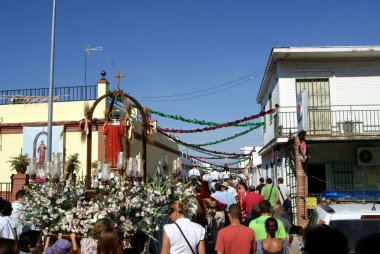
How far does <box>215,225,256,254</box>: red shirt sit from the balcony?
40.9 feet

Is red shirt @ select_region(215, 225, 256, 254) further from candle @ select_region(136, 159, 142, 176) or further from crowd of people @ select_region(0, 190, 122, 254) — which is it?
candle @ select_region(136, 159, 142, 176)

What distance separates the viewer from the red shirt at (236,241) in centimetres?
609

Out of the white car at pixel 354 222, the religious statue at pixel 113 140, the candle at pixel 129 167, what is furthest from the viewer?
the religious statue at pixel 113 140

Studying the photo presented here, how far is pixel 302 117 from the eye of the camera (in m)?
15.8

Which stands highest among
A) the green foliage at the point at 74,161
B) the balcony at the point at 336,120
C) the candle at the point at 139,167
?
the balcony at the point at 336,120

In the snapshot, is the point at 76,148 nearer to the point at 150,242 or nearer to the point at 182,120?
the point at 182,120

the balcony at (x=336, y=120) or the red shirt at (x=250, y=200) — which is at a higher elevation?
the balcony at (x=336, y=120)

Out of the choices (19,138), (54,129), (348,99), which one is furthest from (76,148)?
(348,99)

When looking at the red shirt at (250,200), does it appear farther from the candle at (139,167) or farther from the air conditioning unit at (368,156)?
the air conditioning unit at (368,156)

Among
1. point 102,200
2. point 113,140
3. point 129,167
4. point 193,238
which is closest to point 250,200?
point 113,140

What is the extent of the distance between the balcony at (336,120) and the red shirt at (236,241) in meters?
12.5

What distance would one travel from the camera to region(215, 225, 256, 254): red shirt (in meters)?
6.09

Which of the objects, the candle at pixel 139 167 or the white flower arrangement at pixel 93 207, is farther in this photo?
the candle at pixel 139 167

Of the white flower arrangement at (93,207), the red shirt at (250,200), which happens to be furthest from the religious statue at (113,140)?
the red shirt at (250,200)
